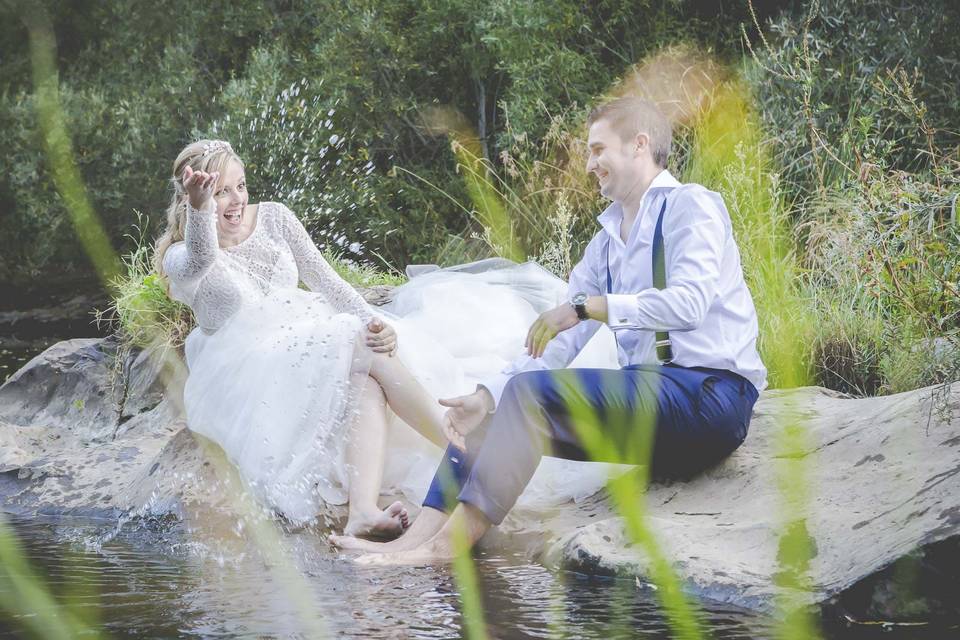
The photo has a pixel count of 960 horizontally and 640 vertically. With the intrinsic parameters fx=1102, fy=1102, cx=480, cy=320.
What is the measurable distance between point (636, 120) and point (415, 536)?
1364 millimetres

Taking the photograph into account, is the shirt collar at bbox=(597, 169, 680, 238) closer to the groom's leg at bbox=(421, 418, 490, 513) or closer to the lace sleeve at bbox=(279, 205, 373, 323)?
the groom's leg at bbox=(421, 418, 490, 513)

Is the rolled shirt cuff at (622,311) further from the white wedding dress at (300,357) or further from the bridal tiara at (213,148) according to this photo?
the bridal tiara at (213,148)

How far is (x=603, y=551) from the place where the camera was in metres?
2.96

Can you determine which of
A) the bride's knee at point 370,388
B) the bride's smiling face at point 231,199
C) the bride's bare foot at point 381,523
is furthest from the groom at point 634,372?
the bride's smiling face at point 231,199

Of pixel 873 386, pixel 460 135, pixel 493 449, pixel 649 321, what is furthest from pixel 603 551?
pixel 460 135

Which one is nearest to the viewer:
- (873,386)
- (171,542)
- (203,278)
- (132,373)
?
(171,542)

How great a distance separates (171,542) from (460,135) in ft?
24.8

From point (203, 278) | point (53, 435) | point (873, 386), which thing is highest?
point (203, 278)

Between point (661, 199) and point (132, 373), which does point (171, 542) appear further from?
point (132, 373)

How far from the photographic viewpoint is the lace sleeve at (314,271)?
4.22 metres

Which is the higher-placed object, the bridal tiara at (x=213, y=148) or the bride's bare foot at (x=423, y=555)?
the bridal tiara at (x=213, y=148)

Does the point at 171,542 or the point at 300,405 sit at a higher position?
the point at 300,405

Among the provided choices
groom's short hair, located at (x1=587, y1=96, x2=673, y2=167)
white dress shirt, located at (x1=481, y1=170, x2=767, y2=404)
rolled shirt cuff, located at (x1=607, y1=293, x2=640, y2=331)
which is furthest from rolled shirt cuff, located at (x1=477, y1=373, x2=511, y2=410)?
groom's short hair, located at (x1=587, y1=96, x2=673, y2=167)

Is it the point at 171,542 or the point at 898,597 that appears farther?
the point at 171,542
